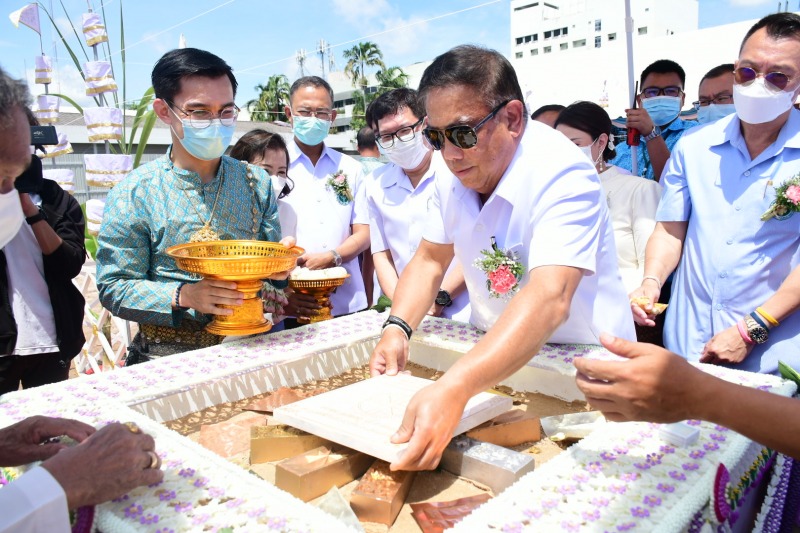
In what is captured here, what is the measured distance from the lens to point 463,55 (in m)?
1.91

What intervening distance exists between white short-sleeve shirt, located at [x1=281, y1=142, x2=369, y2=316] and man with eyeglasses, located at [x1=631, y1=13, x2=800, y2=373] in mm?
1951

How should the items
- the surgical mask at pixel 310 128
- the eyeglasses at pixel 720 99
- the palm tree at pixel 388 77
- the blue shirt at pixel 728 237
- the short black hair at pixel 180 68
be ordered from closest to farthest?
the blue shirt at pixel 728 237, the short black hair at pixel 180 68, the surgical mask at pixel 310 128, the eyeglasses at pixel 720 99, the palm tree at pixel 388 77

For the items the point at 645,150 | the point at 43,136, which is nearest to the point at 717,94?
the point at 645,150

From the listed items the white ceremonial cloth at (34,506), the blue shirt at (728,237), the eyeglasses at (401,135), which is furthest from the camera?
the eyeglasses at (401,135)

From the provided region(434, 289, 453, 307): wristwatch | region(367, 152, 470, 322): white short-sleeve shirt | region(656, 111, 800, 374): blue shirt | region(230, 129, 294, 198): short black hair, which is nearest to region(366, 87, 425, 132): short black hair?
region(367, 152, 470, 322): white short-sleeve shirt

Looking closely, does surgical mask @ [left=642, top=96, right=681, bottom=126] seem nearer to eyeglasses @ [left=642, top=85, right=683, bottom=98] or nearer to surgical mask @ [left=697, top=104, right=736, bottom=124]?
eyeglasses @ [left=642, top=85, right=683, bottom=98]

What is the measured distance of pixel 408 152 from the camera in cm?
351

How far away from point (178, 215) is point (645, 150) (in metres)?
3.84

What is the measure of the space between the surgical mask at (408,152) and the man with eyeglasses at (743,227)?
1.43 metres

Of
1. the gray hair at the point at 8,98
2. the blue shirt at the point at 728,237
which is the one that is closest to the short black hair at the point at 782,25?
the blue shirt at the point at 728,237

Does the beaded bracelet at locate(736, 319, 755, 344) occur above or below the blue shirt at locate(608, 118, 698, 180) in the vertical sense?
below

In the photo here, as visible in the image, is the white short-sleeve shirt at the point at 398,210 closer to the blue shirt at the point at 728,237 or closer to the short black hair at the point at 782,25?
the blue shirt at the point at 728,237

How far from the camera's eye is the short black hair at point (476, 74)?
1894mm

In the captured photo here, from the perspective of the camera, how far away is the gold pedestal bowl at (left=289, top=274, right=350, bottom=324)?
268cm
